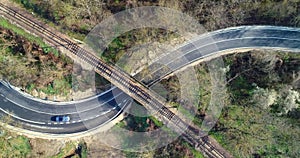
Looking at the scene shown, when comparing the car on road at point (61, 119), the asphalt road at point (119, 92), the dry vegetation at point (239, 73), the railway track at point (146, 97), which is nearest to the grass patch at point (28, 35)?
the dry vegetation at point (239, 73)

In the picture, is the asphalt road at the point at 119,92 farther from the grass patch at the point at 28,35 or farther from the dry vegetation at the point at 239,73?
the grass patch at the point at 28,35

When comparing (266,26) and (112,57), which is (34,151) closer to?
(112,57)

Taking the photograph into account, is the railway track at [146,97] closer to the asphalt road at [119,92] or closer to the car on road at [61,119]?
the asphalt road at [119,92]

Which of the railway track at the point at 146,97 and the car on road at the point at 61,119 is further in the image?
the car on road at the point at 61,119

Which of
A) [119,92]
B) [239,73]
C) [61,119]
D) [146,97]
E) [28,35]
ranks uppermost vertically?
[28,35]

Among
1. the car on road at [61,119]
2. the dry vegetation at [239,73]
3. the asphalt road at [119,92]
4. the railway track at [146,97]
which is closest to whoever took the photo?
the dry vegetation at [239,73]

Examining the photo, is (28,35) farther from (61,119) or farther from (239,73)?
(239,73)

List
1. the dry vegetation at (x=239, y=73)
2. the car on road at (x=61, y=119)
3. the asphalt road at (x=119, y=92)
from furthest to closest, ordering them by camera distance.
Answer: the car on road at (x=61, y=119) < the asphalt road at (x=119, y=92) < the dry vegetation at (x=239, y=73)

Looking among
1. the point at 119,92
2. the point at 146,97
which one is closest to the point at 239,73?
the point at 146,97

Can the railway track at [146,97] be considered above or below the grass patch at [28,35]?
below

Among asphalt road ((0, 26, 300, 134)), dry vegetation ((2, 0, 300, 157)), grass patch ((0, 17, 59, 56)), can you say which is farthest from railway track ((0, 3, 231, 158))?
grass patch ((0, 17, 59, 56))
